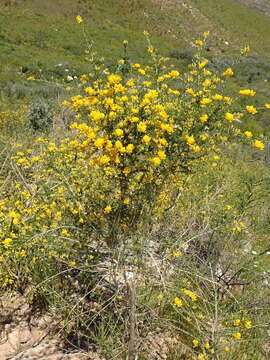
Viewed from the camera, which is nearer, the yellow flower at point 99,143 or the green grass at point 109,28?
the yellow flower at point 99,143

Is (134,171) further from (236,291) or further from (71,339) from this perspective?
(236,291)

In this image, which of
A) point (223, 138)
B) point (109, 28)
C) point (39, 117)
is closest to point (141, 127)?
point (223, 138)

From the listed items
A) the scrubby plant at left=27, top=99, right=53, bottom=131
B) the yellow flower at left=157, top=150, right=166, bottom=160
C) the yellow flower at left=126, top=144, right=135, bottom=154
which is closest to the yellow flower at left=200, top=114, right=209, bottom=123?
Answer: the yellow flower at left=157, top=150, right=166, bottom=160

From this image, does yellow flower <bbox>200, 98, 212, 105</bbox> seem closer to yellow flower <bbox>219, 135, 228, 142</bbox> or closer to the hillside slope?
yellow flower <bbox>219, 135, 228, 142</bbox>

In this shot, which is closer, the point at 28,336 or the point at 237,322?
the point at 237,322

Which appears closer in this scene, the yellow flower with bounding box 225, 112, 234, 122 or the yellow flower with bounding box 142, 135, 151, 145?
the yellow flower with bounding box 142, 135, 151, 145

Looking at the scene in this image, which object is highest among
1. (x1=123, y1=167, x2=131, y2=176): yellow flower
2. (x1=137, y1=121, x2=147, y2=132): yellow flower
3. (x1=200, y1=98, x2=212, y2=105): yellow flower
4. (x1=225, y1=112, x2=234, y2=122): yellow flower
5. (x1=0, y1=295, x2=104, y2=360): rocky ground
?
(x1=200, y1=98, x2=212, y2=105): yellow flower

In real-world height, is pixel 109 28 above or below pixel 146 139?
below

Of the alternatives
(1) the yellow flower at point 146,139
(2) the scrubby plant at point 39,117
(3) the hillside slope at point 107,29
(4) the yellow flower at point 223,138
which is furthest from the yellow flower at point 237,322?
(3) the hillside slope at point 107,29

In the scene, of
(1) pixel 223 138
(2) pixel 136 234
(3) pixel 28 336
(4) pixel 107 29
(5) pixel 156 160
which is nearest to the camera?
(5) pixel 156 160

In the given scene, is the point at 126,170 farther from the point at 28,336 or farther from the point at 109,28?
the point at 109,28

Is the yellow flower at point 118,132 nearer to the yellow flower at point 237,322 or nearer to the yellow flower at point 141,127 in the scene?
the yellow flower at point 141,127

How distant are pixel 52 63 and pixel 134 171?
13343 millimetres

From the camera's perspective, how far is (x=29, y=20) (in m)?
19.3
